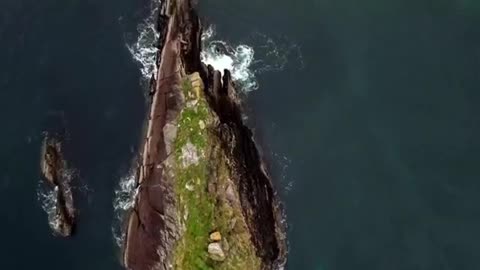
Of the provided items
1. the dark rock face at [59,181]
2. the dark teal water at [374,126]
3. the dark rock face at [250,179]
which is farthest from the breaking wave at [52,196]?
the dark teal water at [374,126]

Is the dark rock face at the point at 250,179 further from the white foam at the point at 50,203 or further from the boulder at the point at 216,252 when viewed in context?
the white foam at the point at 50,203

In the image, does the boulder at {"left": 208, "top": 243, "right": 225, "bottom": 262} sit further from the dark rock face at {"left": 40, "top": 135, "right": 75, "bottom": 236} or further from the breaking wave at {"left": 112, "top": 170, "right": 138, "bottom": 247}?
the dark rock face at {"left": 40, "top": 135, "right": 75, "bottom": 236}

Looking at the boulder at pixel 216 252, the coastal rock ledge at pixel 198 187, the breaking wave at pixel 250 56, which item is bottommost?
the boulder at pixel 216 252

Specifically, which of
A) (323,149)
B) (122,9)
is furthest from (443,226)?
(122,9)

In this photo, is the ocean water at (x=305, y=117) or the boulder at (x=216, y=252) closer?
the boulder at (x=216, y=252)

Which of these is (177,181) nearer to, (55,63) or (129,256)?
(129,256)

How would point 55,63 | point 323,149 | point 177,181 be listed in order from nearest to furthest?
point 177,181, point 323,149, point 55,63

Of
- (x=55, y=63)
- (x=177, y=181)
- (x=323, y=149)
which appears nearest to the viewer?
(x=177, y=181)

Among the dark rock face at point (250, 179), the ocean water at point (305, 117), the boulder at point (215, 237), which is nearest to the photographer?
the boulder at point (215, 237)
